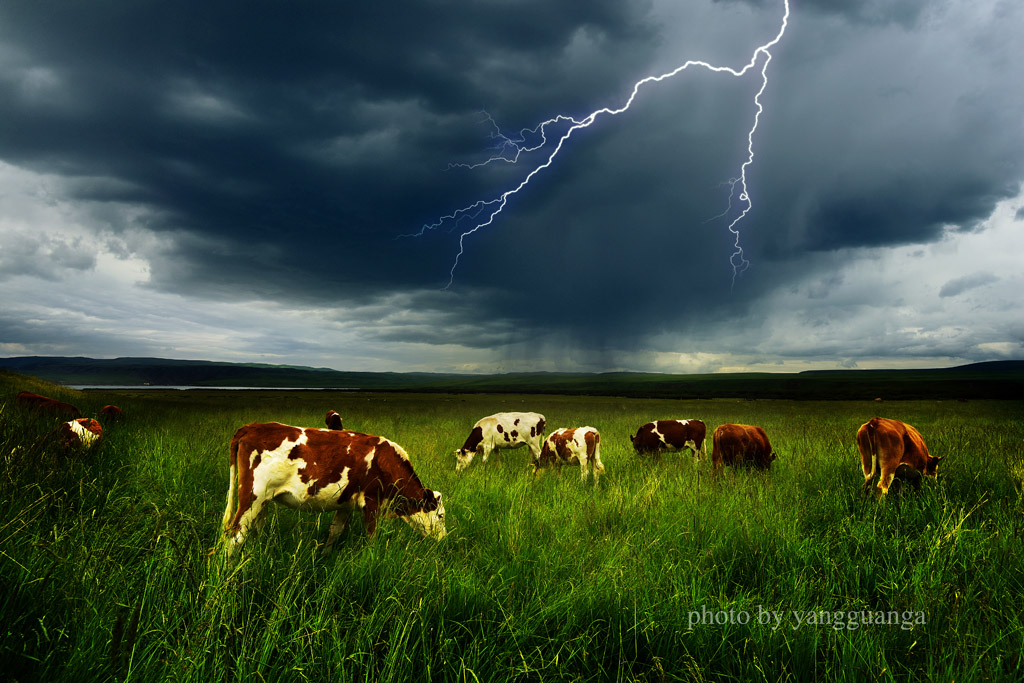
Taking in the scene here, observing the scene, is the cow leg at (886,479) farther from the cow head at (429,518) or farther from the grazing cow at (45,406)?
the grazing cow at (45,406)

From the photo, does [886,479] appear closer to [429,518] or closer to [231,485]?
[429,518]

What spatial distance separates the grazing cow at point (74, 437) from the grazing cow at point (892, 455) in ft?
45.3

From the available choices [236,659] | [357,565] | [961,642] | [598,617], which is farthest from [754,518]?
[236,659]

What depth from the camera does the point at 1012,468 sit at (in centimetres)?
844

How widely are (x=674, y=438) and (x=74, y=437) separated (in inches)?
555

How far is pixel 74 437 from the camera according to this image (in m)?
7.56

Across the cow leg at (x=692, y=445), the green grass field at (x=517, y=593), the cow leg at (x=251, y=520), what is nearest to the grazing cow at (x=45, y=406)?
the green grass field at (x=517, y=593)

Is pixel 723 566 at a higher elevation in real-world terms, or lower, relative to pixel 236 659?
lower

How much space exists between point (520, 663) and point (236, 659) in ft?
6.00

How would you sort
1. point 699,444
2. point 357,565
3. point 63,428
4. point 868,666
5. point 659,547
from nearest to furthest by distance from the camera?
point 868,666 → point 357,565 → point 659,547 → point 63,428 → point 699,444

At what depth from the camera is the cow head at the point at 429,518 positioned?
17.8 ft

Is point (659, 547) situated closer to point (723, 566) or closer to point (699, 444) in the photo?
point (723, 566)

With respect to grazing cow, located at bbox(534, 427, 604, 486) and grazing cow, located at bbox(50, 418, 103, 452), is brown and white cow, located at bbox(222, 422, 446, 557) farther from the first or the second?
grazing cow, located at bbox(534, 427, 604, 486)

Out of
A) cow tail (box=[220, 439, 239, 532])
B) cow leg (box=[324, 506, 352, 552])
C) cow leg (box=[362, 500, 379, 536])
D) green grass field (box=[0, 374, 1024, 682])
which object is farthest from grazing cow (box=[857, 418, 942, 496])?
cow tail (box=[220, 439, 239, 532])
